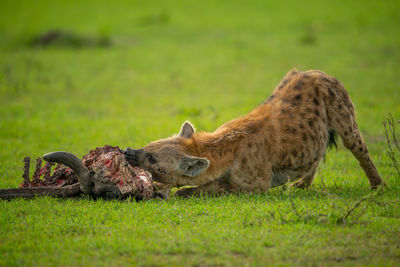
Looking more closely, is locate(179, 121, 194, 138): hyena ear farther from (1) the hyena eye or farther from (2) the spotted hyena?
(1) the hyena eye

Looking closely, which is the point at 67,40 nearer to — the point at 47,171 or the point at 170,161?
the point at 47,171

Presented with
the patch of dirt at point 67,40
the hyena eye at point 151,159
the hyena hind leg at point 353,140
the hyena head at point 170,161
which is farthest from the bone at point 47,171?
the patch of dirt at point 67,40

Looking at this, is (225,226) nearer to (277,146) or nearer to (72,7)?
(277,146)

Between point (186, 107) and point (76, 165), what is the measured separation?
6.44 metres

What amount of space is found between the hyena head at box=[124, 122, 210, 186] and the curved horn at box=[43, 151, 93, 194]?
1.69ft

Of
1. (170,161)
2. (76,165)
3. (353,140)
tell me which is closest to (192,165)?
(170,161)

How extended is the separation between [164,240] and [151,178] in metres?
1.31

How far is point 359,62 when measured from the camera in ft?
50.5

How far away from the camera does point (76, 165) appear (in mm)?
5211

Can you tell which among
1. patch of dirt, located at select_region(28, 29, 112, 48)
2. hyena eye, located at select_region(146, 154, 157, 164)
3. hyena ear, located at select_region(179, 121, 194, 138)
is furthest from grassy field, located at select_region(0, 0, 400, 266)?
hyena ear, located at select_region(179, 121, 194, 138)

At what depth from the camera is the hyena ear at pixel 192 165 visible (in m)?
5.54

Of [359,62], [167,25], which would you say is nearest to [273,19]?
[167,25]

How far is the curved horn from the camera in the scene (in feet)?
16.7

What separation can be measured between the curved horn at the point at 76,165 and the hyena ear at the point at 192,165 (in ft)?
3.10
